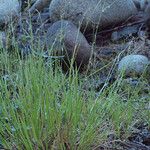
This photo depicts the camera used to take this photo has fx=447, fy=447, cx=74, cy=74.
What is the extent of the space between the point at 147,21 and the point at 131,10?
1.64ft

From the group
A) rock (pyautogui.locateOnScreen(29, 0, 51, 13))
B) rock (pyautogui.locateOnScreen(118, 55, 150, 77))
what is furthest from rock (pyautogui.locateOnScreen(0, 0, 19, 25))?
rock (pyautogui.locateOnScreen(118, 55, 150, 77))

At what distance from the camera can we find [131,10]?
7.30 meters

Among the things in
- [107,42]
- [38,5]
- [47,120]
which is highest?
[47,120]

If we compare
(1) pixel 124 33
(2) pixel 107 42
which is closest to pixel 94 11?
(2) pixel 107 42

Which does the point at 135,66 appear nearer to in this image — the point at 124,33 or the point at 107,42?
the point at 107,42

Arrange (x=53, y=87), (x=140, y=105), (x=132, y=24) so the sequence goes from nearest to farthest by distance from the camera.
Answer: (x=53, y=87), (x=140, y=105), (x=132, y=24)

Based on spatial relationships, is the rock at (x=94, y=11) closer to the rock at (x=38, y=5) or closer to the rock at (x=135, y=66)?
the rock at (x=38, y=5)

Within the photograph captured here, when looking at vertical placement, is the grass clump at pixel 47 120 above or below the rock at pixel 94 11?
above

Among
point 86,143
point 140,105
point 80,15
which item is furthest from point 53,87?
point 80,15

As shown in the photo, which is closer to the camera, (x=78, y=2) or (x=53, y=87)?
(x=53, y=87)

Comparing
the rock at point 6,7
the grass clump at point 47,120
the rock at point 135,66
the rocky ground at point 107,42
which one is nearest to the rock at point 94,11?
the rocky ground at point 107,42

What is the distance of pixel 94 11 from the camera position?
21.9 feet

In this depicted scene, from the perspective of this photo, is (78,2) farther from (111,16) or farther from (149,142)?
Answer: (149,142)

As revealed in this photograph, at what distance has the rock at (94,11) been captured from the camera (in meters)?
6.81
